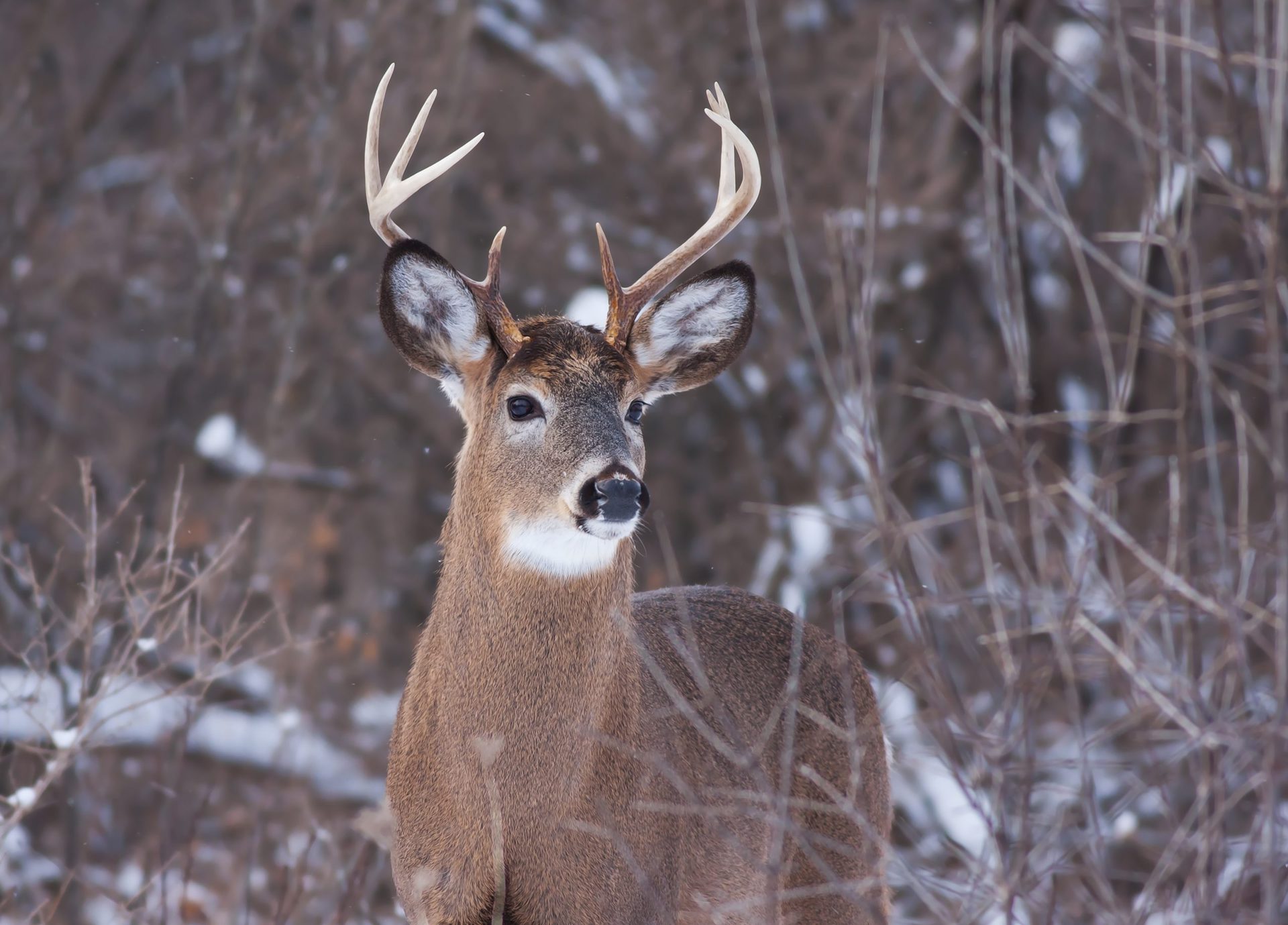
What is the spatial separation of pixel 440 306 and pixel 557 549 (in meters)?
0.87

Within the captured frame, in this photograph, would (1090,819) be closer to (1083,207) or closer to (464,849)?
(464,849)

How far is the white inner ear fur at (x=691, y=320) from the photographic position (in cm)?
536

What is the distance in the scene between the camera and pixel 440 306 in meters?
5.12

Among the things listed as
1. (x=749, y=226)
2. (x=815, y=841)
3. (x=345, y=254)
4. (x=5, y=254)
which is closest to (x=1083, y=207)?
(x=749, y=226)

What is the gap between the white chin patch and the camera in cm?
470

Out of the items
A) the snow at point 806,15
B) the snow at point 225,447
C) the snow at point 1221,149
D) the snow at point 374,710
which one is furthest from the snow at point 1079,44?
the snow at point 374,710

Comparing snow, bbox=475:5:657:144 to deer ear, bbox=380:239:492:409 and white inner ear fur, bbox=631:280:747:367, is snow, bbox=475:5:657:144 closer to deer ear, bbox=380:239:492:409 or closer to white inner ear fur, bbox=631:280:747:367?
white inner ear fur, bbox=631:280:747:367

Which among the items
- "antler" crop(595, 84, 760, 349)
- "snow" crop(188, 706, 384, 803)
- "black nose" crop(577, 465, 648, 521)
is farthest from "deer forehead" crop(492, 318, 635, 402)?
"snow" crop(188, 706, 384, 803)

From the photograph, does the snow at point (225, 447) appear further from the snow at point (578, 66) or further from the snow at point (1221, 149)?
the snow at point (1221, 149)

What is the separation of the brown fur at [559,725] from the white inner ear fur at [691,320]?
4 centimetres

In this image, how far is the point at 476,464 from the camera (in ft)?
16.2

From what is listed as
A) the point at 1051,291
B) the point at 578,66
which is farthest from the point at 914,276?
the point at 578,66

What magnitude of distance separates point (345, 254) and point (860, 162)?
13.2 ft

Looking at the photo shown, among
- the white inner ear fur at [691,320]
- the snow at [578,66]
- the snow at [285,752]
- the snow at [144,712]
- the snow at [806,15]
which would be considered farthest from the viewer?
the snow at [806,15]
